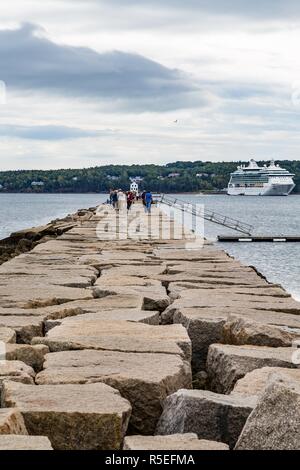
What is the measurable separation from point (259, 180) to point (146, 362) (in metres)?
106

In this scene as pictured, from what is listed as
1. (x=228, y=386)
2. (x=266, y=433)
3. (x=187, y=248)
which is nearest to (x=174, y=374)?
(x=228, y=386)

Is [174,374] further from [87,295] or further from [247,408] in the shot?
[87,295]

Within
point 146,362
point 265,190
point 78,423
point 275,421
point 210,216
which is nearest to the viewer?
point 275,421

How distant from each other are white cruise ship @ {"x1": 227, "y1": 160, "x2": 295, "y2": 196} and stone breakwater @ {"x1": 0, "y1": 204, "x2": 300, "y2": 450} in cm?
10135

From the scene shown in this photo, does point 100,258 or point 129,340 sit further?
point 100,258

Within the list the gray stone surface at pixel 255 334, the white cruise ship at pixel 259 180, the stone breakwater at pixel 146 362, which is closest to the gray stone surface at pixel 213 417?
the stone breakwater at pixel 146 362

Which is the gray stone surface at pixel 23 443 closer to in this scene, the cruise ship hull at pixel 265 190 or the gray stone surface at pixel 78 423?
the gray stone surface at pixel 78 423

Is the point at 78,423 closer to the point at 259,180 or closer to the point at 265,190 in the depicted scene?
the point at 259,180

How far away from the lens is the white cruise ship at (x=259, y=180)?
352 ft

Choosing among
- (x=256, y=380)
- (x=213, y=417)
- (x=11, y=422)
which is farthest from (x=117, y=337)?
(x=11, y=422)

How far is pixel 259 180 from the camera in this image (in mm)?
108938

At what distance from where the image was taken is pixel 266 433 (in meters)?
2.63

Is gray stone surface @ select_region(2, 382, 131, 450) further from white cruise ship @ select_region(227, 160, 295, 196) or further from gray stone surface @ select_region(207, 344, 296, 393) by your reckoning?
white cruise ship @ select_region(227, 160, 295, 196)
